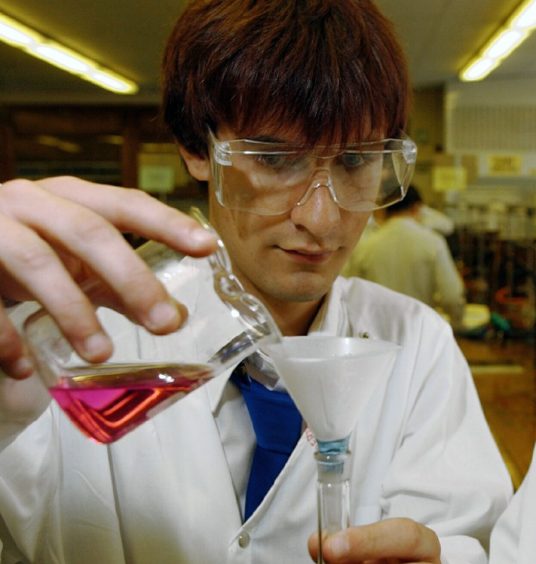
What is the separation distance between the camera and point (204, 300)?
682 mm

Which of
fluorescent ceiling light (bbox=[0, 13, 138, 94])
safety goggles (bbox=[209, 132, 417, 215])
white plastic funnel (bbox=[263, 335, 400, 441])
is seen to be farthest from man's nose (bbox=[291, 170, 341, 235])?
fluorescent ceiling light (bbox=[0, 13, 138, 94])

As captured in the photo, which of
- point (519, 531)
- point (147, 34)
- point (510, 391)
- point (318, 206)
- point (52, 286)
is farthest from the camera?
point (147, 34)

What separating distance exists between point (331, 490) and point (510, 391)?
3.54 meters

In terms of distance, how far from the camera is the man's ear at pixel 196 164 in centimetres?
154

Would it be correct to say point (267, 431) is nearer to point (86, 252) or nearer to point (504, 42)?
point (86, 252)

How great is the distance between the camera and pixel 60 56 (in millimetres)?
6164

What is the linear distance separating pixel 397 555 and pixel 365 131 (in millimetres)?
826

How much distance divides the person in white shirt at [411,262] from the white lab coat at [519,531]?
369 centimetres

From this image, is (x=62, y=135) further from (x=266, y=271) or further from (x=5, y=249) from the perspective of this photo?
(x=5, y=249)

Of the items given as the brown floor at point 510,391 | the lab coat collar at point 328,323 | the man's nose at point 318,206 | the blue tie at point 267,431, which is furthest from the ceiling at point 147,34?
the blue tie at point 267,431

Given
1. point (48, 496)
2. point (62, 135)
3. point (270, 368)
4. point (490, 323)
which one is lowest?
point (490, 323)

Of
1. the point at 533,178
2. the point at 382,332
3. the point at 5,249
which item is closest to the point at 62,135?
the point at 533,178

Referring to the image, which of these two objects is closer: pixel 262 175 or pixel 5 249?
pixel 5 249

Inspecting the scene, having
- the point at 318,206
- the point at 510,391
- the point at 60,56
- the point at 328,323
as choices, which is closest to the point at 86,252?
the point at 318,206
